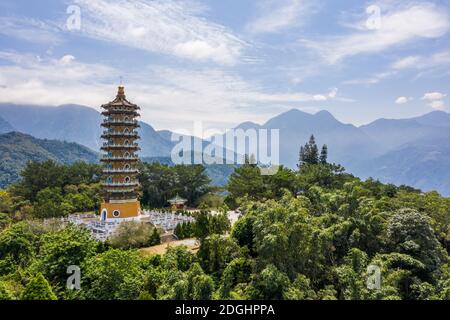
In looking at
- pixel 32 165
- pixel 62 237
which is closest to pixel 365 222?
pixel 62 237

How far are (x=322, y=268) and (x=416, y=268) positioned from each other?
369 cm

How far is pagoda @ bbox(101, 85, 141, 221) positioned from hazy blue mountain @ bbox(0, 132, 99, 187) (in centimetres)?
6001

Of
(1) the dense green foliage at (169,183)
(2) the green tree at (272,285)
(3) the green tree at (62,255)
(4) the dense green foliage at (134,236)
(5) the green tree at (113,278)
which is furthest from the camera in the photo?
(1) the dense green foliage at (169,183)

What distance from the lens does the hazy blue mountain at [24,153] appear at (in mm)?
82188

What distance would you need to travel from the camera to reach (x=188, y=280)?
33.3 ft

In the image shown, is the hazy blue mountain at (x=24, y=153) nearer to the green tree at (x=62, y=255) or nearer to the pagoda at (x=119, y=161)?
the pagoda at (x=119, y=161)

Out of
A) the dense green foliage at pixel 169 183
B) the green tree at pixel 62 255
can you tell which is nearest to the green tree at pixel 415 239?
the green tree at pixel 62 255

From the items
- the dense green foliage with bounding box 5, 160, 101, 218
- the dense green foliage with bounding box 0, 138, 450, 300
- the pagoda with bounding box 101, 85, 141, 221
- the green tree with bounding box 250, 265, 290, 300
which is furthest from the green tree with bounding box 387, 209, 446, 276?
the dense green foliage with bounding box 5, 160, 101, 218

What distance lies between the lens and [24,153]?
324 ft

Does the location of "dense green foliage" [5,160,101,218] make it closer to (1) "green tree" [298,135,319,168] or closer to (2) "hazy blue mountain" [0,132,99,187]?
(1) "green tree" [298,135,319,168]

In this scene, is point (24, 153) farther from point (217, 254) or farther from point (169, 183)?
point (217, 254)

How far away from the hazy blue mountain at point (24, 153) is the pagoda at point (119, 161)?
197 ft

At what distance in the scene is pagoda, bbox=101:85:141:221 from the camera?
2152cm
